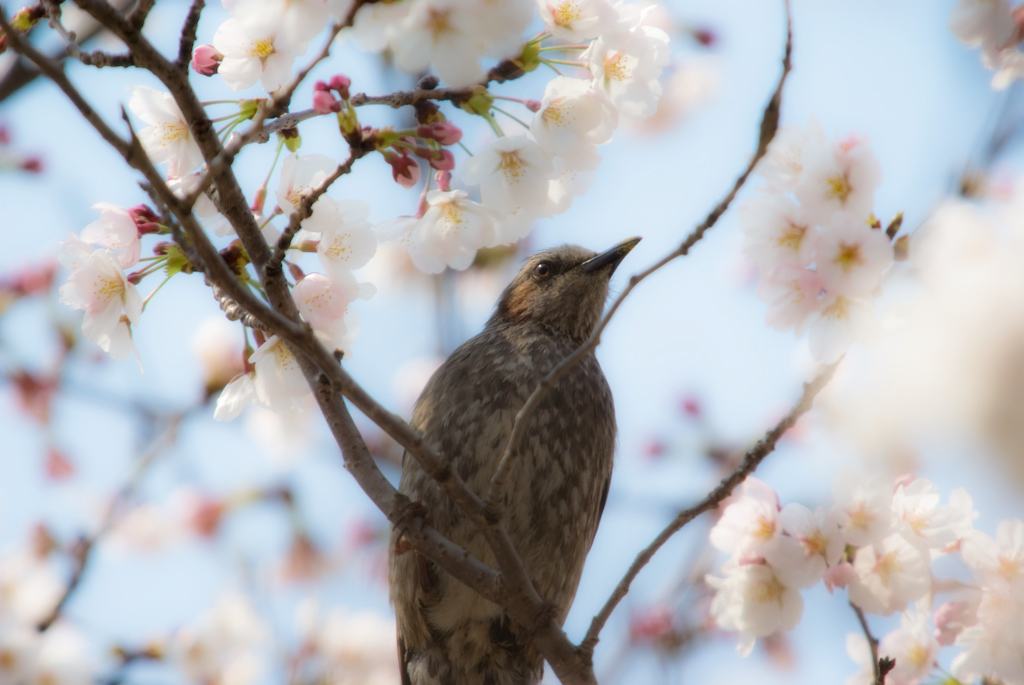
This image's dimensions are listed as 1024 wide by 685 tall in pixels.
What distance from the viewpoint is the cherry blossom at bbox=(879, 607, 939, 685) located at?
2287 millimetres

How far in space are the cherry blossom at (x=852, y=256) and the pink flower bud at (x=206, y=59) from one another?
1.34 meters

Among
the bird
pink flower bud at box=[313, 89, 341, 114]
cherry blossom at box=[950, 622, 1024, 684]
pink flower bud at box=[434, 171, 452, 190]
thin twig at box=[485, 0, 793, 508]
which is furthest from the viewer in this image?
the bird

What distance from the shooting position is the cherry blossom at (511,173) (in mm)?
1793

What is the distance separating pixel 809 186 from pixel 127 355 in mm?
1561

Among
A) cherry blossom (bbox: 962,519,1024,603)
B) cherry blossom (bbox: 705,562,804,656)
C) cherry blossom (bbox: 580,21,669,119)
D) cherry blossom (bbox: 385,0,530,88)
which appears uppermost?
cherry blossom (bbox: 580,21,669,119)

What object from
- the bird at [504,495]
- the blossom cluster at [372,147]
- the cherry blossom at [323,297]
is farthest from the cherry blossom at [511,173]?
the bird at [504,495]

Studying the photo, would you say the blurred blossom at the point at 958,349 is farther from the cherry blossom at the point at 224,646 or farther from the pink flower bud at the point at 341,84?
the cherry blossom at the point at 224,646

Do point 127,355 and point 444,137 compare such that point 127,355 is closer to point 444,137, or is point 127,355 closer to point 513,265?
point 444,137

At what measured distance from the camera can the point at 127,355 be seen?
1831 millimetres

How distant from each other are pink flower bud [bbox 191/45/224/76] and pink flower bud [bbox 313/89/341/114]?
366 mm

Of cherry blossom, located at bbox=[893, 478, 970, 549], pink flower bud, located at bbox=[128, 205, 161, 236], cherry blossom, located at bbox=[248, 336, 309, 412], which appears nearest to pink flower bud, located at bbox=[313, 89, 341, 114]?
pink flower bud, located at bbox=[128, 205, 161, 236]

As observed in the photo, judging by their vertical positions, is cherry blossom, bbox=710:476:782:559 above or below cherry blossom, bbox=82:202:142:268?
below

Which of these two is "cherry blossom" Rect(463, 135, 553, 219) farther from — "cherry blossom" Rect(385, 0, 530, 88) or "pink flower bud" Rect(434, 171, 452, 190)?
"cherry blossom" Rect(385, 0, 530, 88)

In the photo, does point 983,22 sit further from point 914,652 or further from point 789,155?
point 914,652
